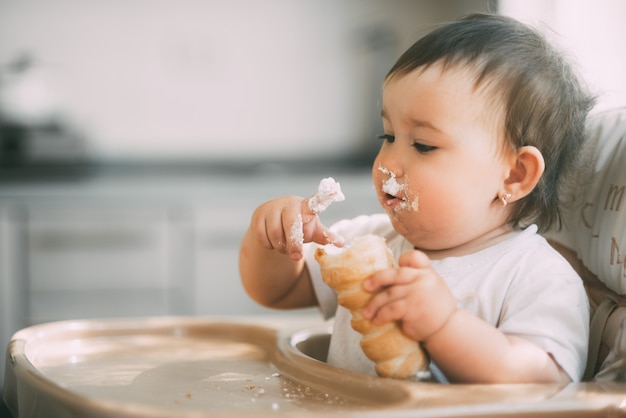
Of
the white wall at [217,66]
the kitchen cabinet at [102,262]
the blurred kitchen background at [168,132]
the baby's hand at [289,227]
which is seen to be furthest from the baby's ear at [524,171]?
the white wall at [217,66]

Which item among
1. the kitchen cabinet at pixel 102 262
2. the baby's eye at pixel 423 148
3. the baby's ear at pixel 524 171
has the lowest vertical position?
the kitchen cabinet at pixel 102 262

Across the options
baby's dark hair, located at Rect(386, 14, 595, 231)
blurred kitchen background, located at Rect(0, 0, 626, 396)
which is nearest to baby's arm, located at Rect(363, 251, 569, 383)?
baby's dark hair, located at Rect(386, 14, 595, 231)

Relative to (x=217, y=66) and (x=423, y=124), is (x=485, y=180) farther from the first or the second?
(x=217, y=66)

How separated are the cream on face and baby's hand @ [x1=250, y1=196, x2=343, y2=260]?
0.26 ft

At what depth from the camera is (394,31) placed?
11.5 ft

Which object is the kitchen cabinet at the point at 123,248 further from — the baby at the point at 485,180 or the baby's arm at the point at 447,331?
the baby's arm at the point at 447,331

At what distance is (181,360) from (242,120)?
2.56 metres

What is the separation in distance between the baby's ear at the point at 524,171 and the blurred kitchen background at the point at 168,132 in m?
1.84

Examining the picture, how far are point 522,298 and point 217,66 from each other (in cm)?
275

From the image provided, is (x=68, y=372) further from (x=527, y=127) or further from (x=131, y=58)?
(x=131, y=58)

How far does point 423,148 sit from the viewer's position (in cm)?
89

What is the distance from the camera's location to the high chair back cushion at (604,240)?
2.86 ft

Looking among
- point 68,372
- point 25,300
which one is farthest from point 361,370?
point 25,300

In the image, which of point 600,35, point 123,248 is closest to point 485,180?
point 600,35
